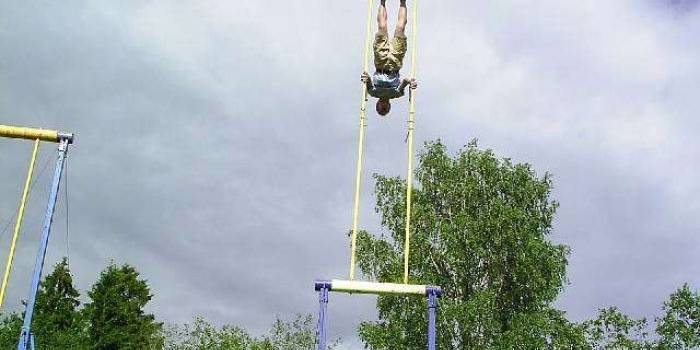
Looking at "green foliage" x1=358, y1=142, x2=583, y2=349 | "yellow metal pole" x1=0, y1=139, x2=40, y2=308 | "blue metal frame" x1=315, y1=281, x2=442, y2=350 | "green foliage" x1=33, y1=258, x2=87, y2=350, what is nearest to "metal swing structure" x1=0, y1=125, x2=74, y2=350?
"yellow metal pole" x1=0, y1=139, x2=40, y2=308

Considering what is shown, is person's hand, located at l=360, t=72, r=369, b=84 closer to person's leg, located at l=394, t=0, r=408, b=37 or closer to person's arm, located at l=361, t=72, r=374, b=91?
person's arm, located at l=361, t=72, r=374, b=91

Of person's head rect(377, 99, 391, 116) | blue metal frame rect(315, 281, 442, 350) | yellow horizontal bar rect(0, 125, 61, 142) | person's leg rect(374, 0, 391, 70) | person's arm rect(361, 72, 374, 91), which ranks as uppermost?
person's leg rect(374, 0, 391, 70)

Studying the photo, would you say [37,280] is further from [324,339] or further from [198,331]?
[198,331]

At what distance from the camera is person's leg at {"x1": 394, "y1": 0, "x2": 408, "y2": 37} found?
996cm

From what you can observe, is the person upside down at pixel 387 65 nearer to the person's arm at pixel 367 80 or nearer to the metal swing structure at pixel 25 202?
the person's arm at pixel 367 80

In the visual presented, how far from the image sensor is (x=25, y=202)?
1003 cm

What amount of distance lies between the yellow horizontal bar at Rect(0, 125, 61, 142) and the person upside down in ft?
14.1

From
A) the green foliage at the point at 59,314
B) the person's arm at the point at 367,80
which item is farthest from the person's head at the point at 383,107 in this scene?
the green foliage at the point at 59,314

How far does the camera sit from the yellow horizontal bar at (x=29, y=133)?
10.5 m

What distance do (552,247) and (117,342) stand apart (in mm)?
17404

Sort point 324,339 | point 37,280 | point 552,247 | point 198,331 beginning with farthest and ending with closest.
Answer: point 198,331 → point 552,247 → point 37,280 → point 324,339

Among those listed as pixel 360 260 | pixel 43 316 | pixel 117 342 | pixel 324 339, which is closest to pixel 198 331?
pixel 117 342

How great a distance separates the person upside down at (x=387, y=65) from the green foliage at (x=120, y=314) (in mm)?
23345

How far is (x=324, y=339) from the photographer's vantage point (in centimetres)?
814
